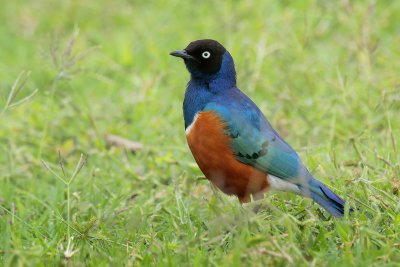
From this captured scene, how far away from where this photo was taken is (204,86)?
421cm

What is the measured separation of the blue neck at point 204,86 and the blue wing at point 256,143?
9cm

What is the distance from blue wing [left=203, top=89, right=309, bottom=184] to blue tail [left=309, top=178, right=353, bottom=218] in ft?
0.60

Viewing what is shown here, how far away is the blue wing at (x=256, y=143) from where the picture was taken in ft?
12.8

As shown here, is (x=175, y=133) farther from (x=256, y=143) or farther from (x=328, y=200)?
(x=328, y=200)

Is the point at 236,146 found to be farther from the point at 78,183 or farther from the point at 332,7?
the point at 332,7

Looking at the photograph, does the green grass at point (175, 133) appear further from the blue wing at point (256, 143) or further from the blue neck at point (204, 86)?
the blue neck at point (204, 86)

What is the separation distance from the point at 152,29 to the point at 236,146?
14.2ft

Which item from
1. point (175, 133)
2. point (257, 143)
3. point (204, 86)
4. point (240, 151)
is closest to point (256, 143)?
point (257, 143)

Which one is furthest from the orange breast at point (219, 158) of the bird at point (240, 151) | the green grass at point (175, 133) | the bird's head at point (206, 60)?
the bird's head at point (206, 60)

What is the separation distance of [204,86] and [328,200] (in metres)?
1.21

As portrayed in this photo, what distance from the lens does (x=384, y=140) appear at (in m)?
4.87

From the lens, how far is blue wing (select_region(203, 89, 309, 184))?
153 inches

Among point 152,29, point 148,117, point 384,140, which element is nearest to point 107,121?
point 148,117

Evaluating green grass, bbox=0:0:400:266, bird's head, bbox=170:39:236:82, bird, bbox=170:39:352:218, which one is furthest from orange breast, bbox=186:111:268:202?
bird's head, bbox=170:39:236:82
